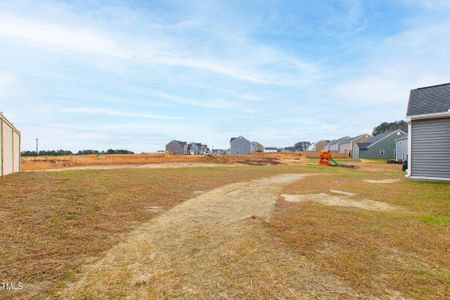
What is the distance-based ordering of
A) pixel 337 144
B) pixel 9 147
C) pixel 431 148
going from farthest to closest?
pixel 337 144
pixel 431 148
pixel 9 147

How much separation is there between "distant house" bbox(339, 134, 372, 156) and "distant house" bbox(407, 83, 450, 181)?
165 feet

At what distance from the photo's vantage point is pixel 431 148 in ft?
43.2

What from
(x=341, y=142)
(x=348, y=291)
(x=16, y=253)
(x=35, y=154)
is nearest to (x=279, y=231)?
(x=348, y=291)

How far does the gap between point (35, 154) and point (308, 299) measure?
7421cm

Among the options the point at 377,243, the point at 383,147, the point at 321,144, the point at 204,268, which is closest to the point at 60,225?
the point at 204,268

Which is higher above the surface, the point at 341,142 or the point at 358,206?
the point at 341,142

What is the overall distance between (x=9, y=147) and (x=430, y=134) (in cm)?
2149

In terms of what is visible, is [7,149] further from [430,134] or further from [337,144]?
[337,144]

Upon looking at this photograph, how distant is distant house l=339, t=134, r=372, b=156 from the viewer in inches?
2570

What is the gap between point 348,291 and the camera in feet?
9.80

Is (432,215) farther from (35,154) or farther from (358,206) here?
(35,154)

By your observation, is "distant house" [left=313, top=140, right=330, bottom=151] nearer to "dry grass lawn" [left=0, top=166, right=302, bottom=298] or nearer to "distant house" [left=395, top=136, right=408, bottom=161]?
"distant house" [left=395, top=136, right=408, bottom=161]

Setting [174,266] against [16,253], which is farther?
[16,253]

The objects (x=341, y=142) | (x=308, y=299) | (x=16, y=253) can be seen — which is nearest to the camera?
(x=308, y=299)
